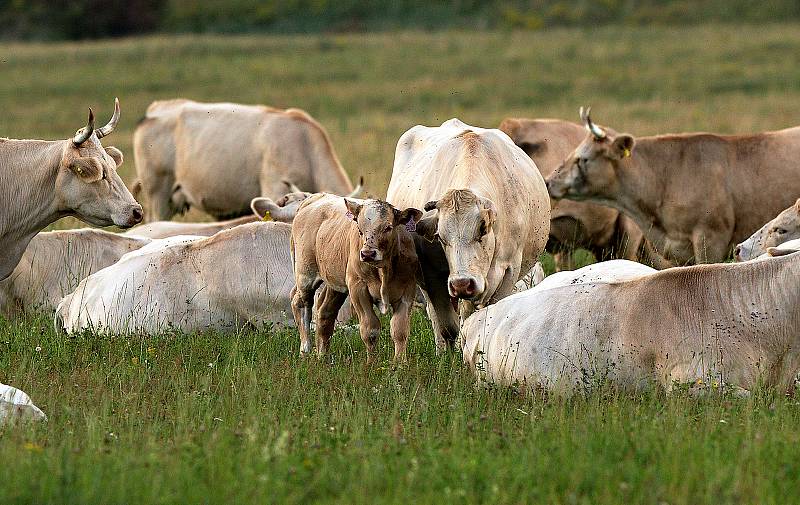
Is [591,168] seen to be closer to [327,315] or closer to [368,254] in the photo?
[327,315]

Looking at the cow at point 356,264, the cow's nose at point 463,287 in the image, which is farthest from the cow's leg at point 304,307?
the cow's nose at point 463,287

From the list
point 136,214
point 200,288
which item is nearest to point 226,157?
point 200,288

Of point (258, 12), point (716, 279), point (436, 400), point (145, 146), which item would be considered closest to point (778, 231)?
point (716, 279)

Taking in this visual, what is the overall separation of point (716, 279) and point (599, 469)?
217 cm

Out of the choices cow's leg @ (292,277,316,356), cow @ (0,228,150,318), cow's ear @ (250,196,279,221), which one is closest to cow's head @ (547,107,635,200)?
cow's ear @ (250,196,279,221)

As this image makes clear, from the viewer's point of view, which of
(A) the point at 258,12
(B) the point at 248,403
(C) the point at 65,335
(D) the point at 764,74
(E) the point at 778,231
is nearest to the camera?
(B) the point at 248,403

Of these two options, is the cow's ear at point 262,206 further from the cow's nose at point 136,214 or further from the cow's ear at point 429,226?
the cow's ear at point 429,226

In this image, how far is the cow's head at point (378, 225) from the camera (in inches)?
301

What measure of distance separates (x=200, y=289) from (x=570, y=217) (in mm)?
Answer: 5039

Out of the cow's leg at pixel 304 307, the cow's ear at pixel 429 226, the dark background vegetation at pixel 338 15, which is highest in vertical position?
the cow's ear at pixel 429 226

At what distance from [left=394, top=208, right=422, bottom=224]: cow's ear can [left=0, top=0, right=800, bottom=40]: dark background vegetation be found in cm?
4500

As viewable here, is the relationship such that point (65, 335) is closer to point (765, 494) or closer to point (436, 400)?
point (436, 400)

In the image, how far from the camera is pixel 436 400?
7379 millimetres

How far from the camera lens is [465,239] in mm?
7633
